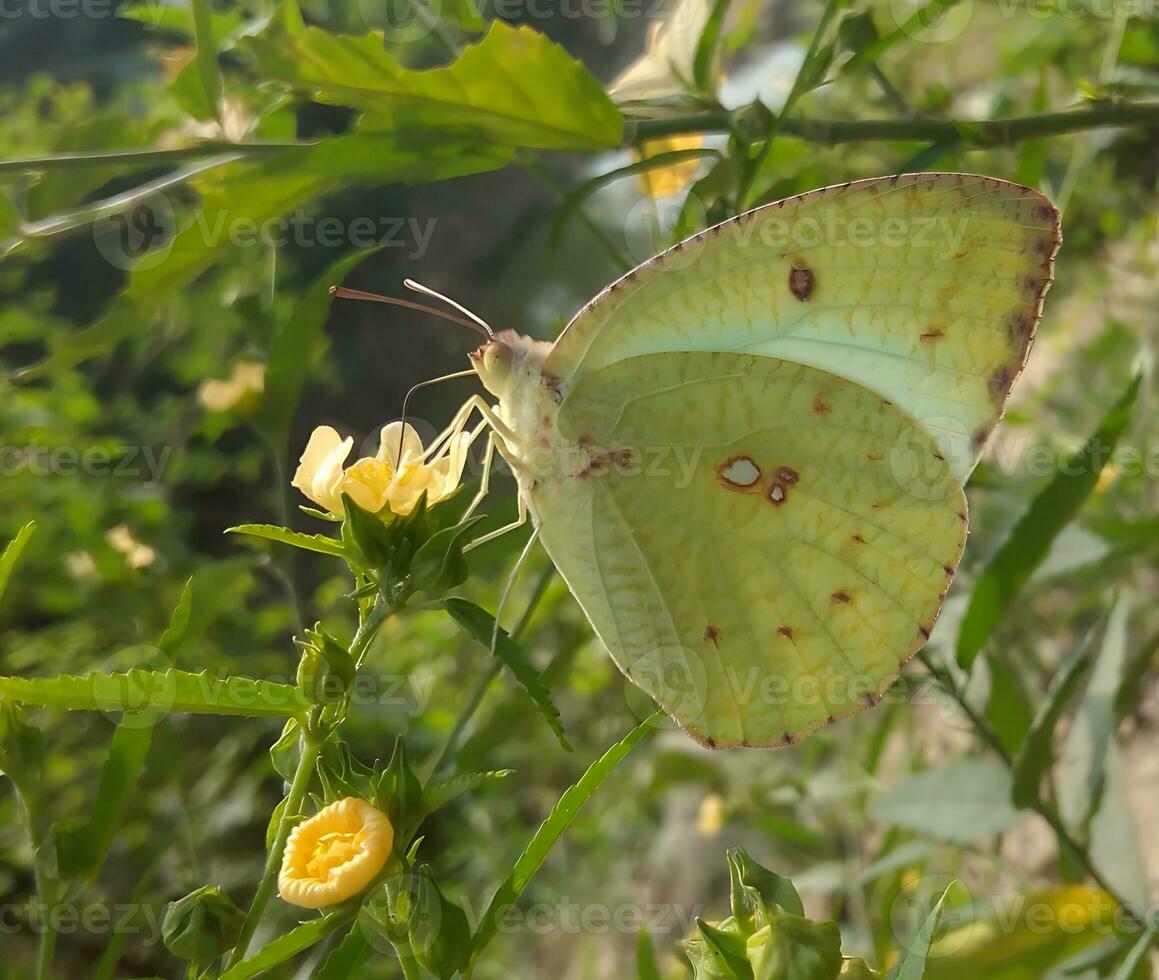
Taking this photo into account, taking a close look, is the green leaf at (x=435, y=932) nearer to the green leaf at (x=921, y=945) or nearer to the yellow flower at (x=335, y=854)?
the yellow flower at (x=335, y=854)

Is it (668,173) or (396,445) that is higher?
(668,173)

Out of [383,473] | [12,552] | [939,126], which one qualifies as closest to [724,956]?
[383,473]

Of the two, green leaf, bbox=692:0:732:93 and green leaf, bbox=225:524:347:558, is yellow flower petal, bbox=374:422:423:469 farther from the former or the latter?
green leaf, bbox=692:0:732:93

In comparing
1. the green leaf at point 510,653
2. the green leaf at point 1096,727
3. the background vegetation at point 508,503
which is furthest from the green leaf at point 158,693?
the green leaf at point 1096,727

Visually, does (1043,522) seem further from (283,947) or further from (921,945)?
(283,947)

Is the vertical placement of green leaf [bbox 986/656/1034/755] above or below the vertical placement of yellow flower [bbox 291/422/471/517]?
below

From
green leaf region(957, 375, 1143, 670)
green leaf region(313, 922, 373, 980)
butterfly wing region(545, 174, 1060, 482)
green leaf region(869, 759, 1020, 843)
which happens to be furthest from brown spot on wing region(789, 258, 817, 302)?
green leaf region(313, 922, 373, 980)
